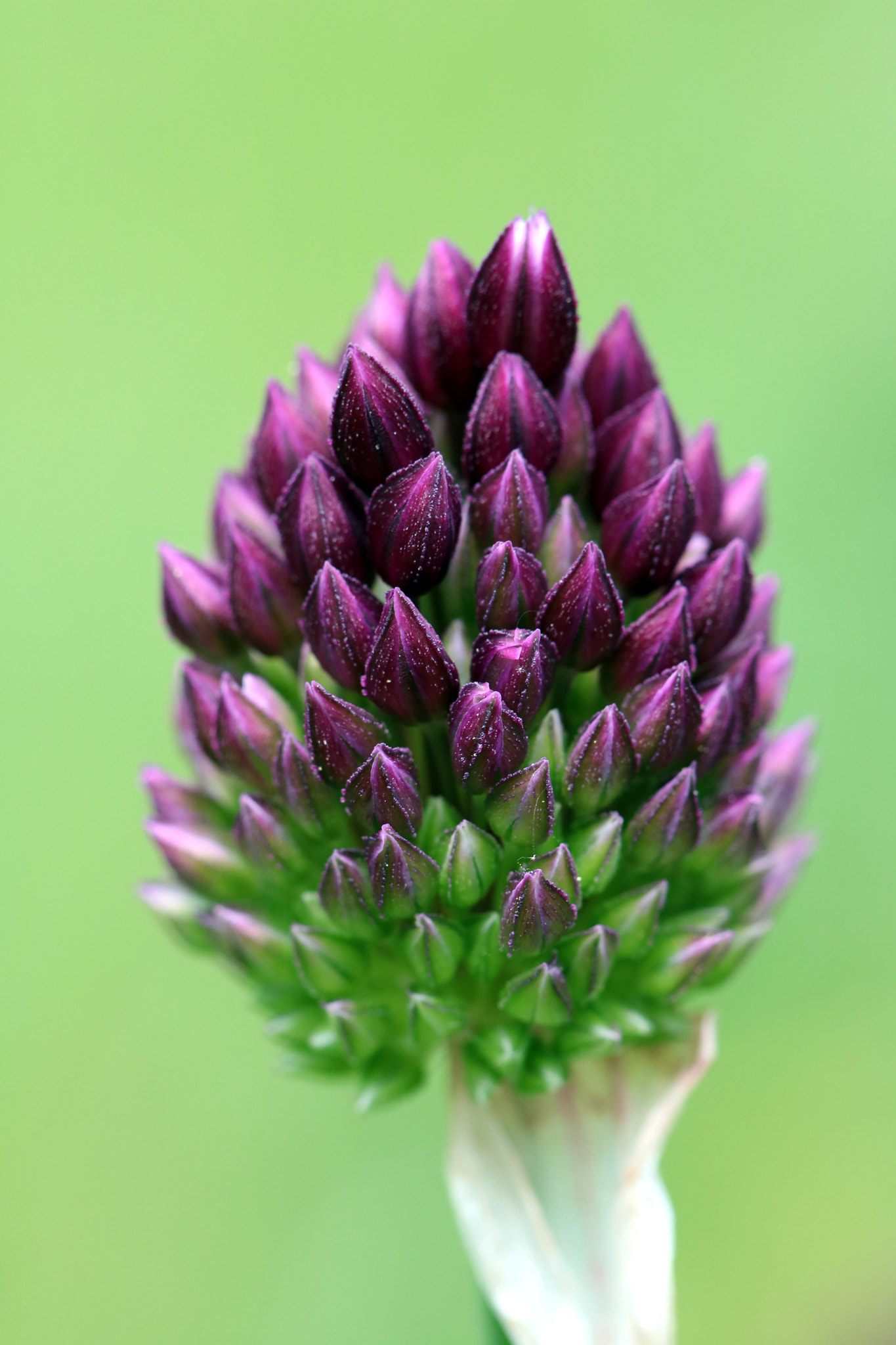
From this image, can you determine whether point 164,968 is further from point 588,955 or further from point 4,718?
point 588,955

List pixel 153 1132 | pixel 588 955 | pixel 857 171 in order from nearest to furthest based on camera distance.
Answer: pixel 588 955 → pixel 153 1132 → pixel 857 171

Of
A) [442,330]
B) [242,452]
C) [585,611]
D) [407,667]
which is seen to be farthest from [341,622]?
[242,452]

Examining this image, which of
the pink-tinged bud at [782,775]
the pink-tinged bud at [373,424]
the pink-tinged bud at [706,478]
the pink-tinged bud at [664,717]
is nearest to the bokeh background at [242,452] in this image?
the pink-tinged bud at [782,775]

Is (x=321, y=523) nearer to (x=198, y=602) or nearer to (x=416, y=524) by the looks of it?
(x=416, y=524)

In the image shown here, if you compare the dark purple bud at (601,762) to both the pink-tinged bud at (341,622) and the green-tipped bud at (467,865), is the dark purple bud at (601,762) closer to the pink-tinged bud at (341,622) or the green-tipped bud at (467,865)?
the green-tipped bud at (467,865)

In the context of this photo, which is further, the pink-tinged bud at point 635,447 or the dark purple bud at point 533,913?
the pink-tinged bud at point 635,447

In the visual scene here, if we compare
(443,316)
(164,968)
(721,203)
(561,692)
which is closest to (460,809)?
(561,692)
